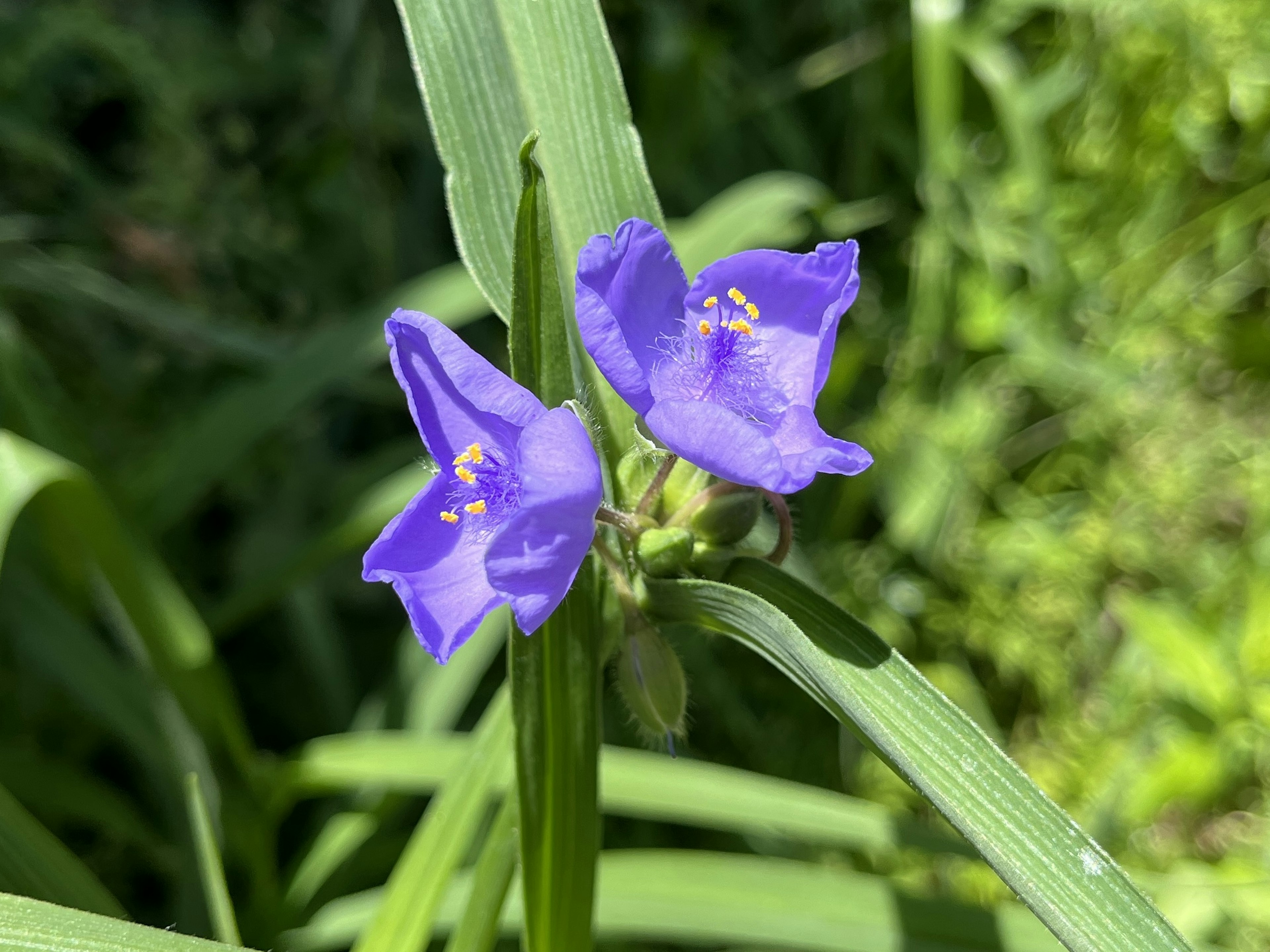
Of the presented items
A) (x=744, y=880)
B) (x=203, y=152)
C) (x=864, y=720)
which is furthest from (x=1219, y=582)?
(x=203, y=152)

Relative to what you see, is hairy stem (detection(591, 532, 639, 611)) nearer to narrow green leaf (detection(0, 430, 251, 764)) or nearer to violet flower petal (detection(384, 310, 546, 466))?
violet flower petal (detection(384, 310, 546, 466))

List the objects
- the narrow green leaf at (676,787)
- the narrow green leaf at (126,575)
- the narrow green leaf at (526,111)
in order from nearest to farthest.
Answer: the narrow green leaf at (526,111)
the narrow green leaf at (126,575)
the narrow green leaf at (676,787)

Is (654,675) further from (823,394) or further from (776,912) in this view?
(823,394)

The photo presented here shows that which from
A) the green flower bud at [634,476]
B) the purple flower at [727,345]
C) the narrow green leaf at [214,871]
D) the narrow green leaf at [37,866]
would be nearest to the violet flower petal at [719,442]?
the purple flower at [727,345]

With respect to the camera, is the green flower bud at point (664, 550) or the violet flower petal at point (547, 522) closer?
the violet flower petal at point (547, 522)

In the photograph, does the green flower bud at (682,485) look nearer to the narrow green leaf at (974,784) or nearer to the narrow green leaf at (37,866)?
the narrow green leaf at (974,784)

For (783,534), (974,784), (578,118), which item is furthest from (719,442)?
(578,118)
